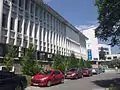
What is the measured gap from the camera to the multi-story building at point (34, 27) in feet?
88.8

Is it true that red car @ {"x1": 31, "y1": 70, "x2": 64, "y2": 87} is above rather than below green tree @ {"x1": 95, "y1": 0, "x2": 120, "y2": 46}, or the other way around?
below

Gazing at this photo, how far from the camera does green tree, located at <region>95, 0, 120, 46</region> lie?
21.1m

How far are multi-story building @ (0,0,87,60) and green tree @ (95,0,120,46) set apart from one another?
10.6m

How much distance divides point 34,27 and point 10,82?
20.1 m

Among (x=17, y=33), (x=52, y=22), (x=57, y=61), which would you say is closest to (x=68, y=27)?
(x=52, y=22)

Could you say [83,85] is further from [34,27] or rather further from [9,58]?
[34,27]

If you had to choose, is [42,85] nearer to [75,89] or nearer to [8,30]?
[75,89]

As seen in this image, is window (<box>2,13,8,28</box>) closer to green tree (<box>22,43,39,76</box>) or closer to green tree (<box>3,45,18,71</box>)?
green tree (<box>3,45,18,71</box>)

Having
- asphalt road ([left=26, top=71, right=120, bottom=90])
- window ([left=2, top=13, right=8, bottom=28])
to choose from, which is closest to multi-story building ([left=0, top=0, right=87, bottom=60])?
window ([left=2, top=13, right=8, bottom=28])

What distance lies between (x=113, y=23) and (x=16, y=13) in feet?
42.3

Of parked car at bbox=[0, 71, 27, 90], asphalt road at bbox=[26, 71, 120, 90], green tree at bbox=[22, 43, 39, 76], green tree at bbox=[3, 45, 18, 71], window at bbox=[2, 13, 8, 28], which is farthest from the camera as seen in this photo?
green tree at bbox=[22, 43, 39, 76]

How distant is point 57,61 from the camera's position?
3791cm

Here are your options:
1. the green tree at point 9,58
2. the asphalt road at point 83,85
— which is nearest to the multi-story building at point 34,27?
the green tree at point 9,58

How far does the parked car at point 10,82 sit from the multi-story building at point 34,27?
992 cm
